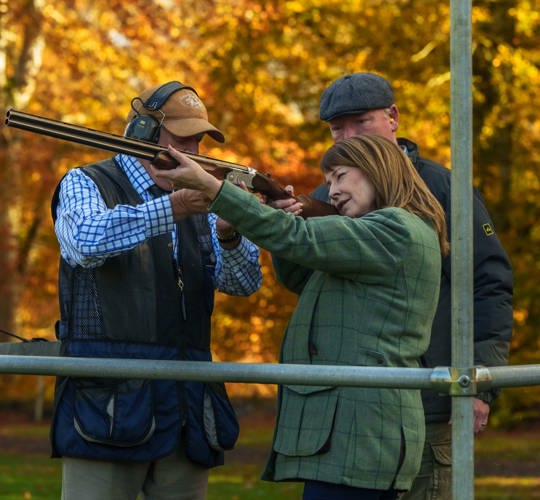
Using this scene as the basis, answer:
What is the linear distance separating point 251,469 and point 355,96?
9544 millimetres

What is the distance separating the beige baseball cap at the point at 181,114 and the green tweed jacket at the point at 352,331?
723mm

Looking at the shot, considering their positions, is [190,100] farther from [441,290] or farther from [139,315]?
[441,290]

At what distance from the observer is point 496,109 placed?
14875 mm

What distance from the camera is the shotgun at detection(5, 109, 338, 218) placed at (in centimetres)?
370

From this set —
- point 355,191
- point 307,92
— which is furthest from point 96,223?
point 307,92

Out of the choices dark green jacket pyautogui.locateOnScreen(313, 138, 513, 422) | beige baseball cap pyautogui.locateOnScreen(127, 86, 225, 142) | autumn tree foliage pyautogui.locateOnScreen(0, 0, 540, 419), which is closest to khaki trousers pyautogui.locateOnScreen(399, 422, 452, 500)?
dark green jacket pyautogui.locateOnScreen(313, 138, 513, 422)

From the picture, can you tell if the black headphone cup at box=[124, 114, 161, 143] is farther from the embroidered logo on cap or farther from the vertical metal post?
the vertical metal post

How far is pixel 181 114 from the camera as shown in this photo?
4.38 metres

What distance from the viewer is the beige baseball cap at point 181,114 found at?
4336 millimetres

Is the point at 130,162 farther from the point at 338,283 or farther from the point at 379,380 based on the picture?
A: the point at 379,380

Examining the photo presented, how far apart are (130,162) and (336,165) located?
754 mm

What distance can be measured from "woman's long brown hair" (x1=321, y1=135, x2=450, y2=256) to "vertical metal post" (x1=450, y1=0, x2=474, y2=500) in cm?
81

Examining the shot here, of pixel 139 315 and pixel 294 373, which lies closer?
pixel 294 373

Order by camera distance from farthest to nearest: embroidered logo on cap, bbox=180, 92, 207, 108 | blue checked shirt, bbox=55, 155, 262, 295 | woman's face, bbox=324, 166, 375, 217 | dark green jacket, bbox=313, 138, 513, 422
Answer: dark green jacket, bbox=313, 138, 513, 422 → embroidered logo on cap, bbox=180, 92, 207, 108 → woman's face, bbox=324, 166, 375, 217 → blue checked shirt, bbox=55, 155, 262, 295
